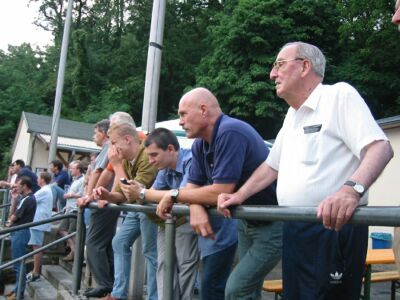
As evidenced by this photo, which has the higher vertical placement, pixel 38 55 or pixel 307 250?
pixel 38 55

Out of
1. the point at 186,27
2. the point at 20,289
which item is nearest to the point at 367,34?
the point at 186,27

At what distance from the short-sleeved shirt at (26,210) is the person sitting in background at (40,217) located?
0.86 feet

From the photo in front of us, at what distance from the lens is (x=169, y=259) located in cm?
280

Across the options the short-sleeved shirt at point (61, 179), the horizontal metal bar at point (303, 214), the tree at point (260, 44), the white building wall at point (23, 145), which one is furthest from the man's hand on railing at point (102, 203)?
the white building wall at point (23, 145)

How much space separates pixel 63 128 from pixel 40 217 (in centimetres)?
1921

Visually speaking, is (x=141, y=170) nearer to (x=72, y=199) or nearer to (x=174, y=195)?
(x=174, y=195)

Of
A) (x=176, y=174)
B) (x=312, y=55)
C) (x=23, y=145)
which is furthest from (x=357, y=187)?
(x=23, y=145)

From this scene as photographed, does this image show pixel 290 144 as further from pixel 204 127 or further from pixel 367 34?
pixel 367 34

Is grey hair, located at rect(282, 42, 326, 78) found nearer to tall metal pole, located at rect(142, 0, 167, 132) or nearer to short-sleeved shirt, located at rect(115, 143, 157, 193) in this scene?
short-sleeved shirt, located at rect(115, 143, 157, 193)

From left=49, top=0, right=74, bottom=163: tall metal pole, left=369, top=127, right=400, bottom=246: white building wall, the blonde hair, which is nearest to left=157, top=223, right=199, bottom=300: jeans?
the blonde hair

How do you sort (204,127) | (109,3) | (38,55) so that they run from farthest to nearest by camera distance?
1. (38,55)
2. (109,3)
3. (204,127)

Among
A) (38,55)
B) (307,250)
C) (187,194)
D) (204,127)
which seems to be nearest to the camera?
(307,250)

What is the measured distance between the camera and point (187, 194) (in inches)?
106

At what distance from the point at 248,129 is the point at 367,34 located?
23.8m
